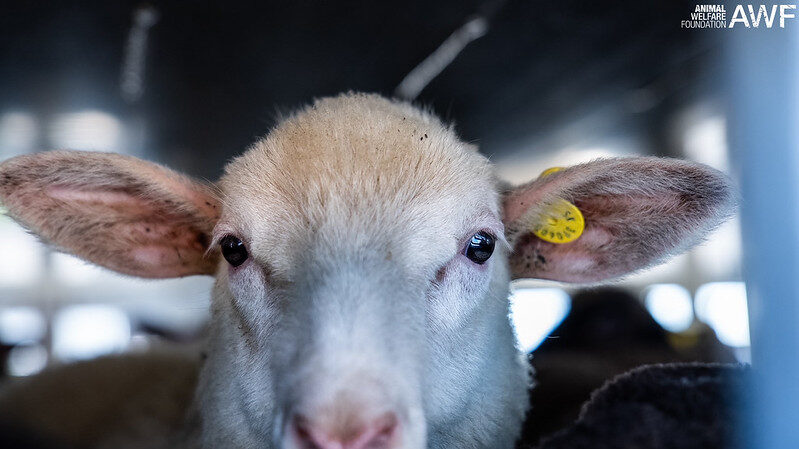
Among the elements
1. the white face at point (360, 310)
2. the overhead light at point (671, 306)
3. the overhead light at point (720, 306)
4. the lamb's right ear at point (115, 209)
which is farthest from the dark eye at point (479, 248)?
the overhead light at point (671, 306)

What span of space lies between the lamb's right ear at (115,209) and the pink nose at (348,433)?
1.34 m

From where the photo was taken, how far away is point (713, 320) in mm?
4703

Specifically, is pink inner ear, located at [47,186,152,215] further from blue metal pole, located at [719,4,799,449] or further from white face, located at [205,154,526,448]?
blue metal pole, located at [719,4,799,449]

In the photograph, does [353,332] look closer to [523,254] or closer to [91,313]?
[523,254]

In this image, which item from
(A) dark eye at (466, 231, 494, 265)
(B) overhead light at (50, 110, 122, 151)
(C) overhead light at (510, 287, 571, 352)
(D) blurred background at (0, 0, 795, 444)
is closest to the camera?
(A) dark eye at (466, 231, 494, 265)

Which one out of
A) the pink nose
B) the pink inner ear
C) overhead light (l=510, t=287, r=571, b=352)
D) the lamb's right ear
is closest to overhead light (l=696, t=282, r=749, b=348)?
overhead light (l=510, t=287, r=571, b=352)

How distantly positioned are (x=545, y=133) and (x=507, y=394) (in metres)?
5.53

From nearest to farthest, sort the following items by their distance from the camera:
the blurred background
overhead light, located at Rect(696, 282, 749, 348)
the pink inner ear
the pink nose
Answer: the pink nose < the pink inner ear < overhead light, located at Rect(696, 282, 749, 348) < the blurred background

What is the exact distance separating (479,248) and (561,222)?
1.75 ft

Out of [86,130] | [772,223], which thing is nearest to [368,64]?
[86,130]

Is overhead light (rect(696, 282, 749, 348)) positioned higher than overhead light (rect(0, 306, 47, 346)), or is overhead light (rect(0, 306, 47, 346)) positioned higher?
overhead light (rect(696, 282, 749, 348))

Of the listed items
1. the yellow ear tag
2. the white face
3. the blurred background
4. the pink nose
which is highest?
the blurred background

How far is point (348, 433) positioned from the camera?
1530 mm

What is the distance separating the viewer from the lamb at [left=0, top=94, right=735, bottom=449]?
5.73 ft
